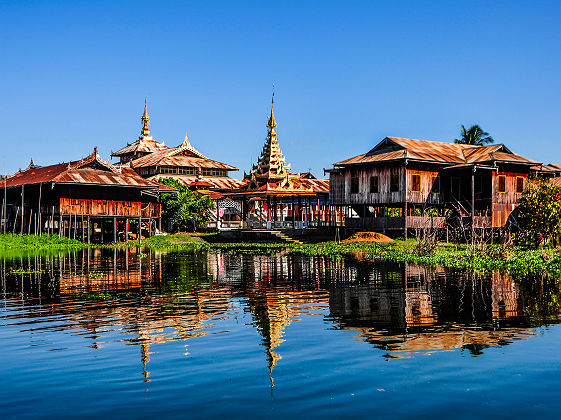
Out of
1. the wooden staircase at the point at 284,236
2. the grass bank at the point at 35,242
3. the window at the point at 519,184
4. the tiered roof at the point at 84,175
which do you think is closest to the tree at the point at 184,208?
the tiered roof at the point at 84,175

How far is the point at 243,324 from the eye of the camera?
444 inches

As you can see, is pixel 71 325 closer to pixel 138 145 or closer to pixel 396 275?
pixel 396 275

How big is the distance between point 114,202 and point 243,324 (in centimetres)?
3889

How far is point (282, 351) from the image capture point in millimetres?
9016

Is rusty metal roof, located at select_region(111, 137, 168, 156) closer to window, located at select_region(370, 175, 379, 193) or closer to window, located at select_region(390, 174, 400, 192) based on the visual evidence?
window, located at select_region(370, 175, 379, 193)

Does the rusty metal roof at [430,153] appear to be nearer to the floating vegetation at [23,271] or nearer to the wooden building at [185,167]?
the floating vegetation at [23,271]

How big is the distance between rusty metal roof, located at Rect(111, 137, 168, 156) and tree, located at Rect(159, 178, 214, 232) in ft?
99.6

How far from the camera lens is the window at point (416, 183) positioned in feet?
133

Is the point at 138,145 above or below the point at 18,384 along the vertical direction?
above

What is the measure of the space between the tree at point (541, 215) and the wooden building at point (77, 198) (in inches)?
1048

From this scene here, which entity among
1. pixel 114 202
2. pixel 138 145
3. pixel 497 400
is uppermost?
pixel 138 145

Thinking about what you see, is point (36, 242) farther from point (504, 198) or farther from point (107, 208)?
point (504, 198)

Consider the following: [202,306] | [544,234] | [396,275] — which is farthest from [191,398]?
[544,234]

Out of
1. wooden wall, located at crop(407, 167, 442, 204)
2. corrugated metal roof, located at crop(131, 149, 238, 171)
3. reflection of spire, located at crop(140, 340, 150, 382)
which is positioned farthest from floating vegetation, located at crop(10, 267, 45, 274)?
corrugated metal roof, located at crop(131, 149, 238, 171)
